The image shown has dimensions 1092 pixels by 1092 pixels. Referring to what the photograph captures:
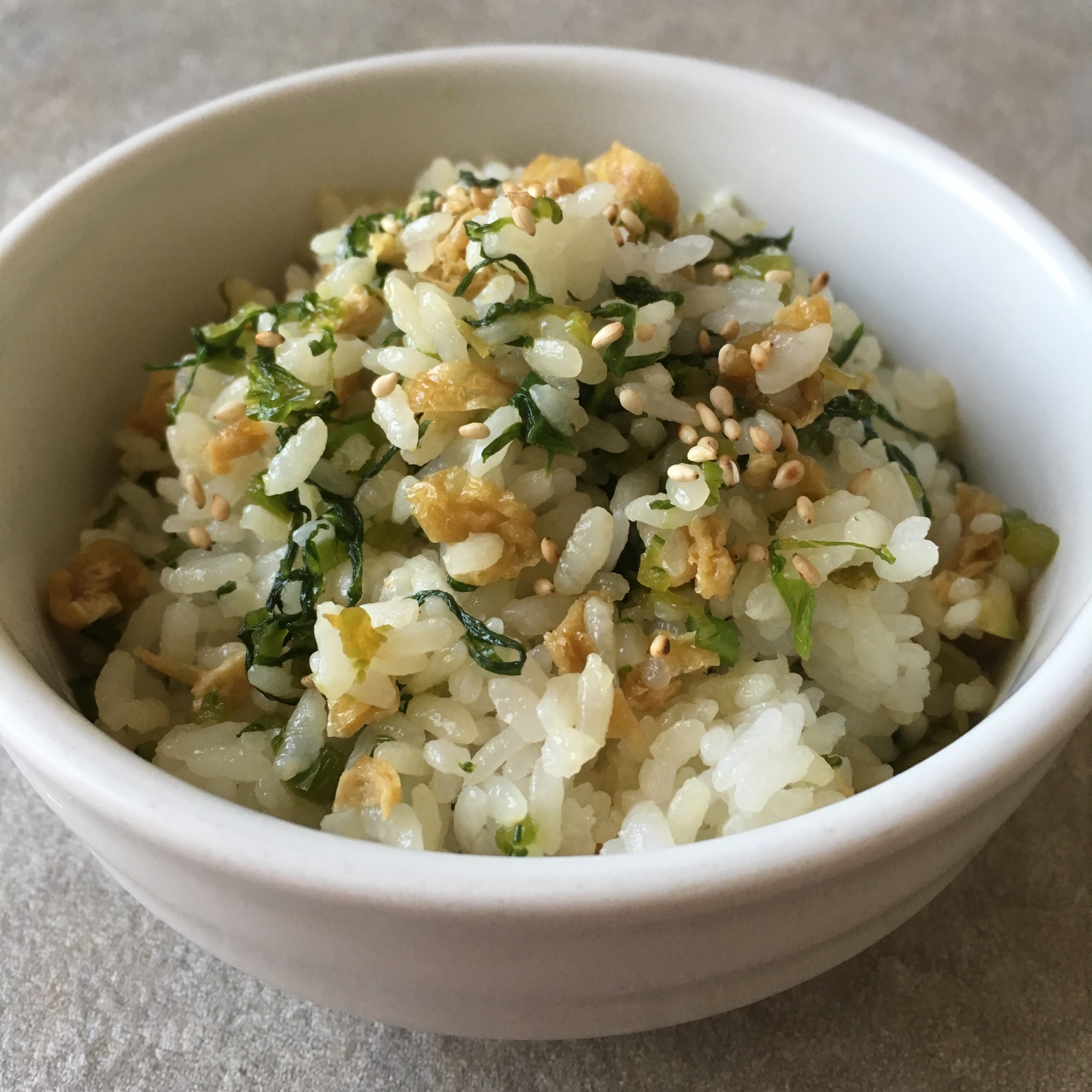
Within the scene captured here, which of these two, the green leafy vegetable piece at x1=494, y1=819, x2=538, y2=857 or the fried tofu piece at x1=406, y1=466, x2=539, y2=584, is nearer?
the green leafy vegetable piece at x1=494, y1=819, x2=538, y2=857

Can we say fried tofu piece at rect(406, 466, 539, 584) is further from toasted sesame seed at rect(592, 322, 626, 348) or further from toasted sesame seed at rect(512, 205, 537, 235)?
toasted sesame seed at rect(512, 205, 537, 235)

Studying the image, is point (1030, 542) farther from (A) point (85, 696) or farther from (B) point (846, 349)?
(A) point (85, 696)

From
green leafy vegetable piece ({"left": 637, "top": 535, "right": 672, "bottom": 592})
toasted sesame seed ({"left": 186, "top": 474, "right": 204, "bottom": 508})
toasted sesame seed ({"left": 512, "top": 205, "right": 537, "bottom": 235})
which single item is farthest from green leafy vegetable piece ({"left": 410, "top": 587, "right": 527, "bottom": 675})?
toasted sesame seed ({"left": 512, "top": 205, "right": 537, "bottom": 235})

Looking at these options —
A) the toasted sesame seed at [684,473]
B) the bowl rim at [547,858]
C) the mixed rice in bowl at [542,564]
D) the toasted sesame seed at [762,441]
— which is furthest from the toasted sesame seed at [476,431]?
the bowl rim at [547,858]

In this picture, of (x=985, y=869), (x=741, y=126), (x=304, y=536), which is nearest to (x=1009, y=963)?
(x=985, y=869)

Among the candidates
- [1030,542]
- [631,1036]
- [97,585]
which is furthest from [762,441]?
[97,585]

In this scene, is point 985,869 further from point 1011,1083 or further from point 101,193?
point 101,193
